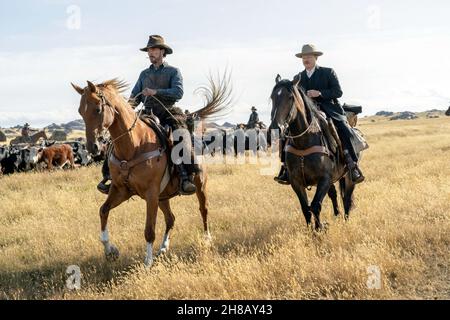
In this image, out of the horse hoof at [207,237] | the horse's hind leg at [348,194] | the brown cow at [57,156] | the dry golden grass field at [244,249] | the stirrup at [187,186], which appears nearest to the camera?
the dry golden grass field at [244,249]

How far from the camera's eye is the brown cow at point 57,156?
21500mm

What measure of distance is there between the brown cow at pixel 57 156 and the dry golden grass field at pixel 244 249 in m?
7.84

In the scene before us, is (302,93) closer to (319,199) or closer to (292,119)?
(292,119)

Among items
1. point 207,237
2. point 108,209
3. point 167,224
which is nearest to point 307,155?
point 207,237

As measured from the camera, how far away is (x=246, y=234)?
28.3ft

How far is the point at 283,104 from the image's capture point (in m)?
7.39

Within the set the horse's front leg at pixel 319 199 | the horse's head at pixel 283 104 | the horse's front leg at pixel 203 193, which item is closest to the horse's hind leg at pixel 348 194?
the horse's front leg at pixel 319 199

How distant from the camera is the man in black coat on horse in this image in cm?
888

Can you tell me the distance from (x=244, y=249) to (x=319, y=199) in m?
1.49

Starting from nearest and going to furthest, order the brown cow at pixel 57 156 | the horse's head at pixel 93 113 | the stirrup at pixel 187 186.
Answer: the horse's head at pixel 93 113 → the stirrup at pixel 187 186 → the brown cow at pixel 57 156

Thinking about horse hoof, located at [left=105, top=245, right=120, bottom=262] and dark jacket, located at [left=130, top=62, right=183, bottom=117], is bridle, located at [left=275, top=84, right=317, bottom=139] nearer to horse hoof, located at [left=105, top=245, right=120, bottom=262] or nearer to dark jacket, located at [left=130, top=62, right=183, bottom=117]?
dark jacket, located at [left=130, top=62, right=183, bottom=117]

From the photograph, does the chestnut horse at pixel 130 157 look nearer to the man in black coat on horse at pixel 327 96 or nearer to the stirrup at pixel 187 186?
the stirrup at pixel 187 186

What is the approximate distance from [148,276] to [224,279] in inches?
40.7
